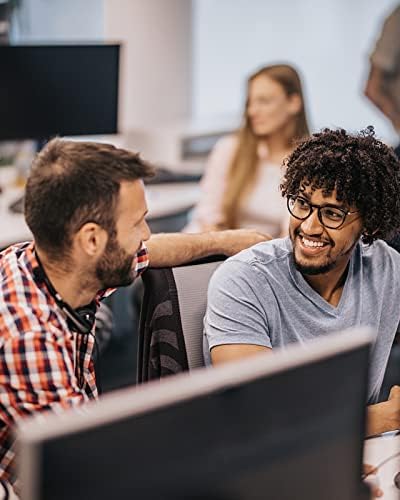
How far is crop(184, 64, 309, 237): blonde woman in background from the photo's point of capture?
3.12 metres

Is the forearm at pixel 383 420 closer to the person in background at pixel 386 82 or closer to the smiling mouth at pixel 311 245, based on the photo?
the smiling mouth at pixel 311 245

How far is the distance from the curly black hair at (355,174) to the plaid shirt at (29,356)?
559 mm

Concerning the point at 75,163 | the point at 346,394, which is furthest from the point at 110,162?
the point at 346,394

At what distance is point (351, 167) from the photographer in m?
1.76

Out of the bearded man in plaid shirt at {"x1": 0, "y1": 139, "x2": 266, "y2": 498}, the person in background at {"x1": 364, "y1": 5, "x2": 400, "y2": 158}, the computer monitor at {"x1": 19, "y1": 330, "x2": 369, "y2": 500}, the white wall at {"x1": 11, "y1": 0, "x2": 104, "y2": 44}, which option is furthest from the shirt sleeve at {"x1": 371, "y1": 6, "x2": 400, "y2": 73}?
the computer monitor at {"x1": 19, "y1": 330, "x2": 369, "y2": 500}

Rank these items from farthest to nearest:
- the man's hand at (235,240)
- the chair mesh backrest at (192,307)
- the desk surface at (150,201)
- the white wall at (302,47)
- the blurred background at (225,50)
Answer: the white wall at (302,47)
the blurred background at (225,50)
the desk surface at (150,201)
the man's hand at (235,240)
the chair mesh backrest at (192,307)

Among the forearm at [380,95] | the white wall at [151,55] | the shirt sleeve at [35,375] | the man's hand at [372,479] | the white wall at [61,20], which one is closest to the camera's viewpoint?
the shirt sleeve at [35,375]

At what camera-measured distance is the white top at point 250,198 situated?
3.09 metres

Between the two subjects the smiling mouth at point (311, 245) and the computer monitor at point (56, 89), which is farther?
the computer monitor at point (56, 89)

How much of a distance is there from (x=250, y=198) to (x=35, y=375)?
183 centimetres

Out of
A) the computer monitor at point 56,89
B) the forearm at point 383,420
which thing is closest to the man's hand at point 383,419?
the forearm at point 383,420

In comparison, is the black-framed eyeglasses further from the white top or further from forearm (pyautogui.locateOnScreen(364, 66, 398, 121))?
forearm (pyautogui.locateOnScreen(364, 66, 398, 121))

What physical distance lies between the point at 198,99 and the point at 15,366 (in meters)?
3.88

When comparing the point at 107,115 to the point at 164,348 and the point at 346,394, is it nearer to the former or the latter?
the point at 164,348
